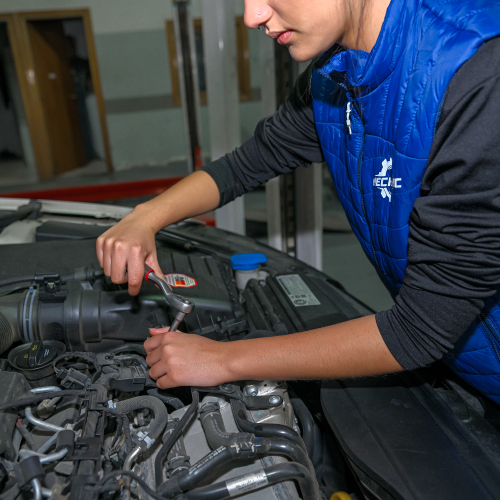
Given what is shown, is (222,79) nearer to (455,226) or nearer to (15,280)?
(15,280)

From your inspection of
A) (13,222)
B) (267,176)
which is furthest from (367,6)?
(13,222)

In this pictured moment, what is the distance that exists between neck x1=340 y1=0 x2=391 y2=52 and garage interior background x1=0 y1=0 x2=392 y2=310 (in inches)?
172

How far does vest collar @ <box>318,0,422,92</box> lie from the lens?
2.15ft

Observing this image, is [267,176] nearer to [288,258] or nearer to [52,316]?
[288,258]

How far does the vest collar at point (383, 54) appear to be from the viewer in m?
0.65

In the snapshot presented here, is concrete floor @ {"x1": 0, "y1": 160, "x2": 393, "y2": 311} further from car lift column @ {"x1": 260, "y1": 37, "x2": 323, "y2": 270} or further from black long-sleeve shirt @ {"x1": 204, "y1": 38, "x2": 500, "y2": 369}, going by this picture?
black long-sleeve shirt @ {"x1": 204, "y1": 38, "x2": 500, "y2": 369}

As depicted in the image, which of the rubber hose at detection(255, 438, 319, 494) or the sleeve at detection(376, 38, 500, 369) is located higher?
the sleeve at detection(376, 38, 500, 369)

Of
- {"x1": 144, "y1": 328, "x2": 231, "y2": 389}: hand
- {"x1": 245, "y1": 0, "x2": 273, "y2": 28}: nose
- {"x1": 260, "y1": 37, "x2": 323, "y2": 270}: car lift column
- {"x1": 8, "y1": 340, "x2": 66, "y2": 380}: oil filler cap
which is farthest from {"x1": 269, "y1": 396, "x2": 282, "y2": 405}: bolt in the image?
{"x1": 260, "y1": 37, "x2": 323, "y2": 270}: car lift column

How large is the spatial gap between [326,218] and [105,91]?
12.6 ft

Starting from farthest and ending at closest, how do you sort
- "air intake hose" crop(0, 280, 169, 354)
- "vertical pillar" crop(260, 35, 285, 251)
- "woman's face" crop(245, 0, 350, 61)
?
"vertical pillar" crop(260, 35, 285, 251) → "air intake hose" crop(0, 280, 169, 354) → "woman's face" crop(245, 0, 350, 61)

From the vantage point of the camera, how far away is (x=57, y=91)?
20.8ft

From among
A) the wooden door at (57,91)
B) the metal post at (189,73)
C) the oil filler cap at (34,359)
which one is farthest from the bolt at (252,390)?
the wooden door at (57,91)

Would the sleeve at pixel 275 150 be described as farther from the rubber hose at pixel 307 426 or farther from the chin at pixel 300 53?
the rubber hose at pixel 307 426

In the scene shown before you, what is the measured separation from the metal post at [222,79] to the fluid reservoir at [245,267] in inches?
59.5
